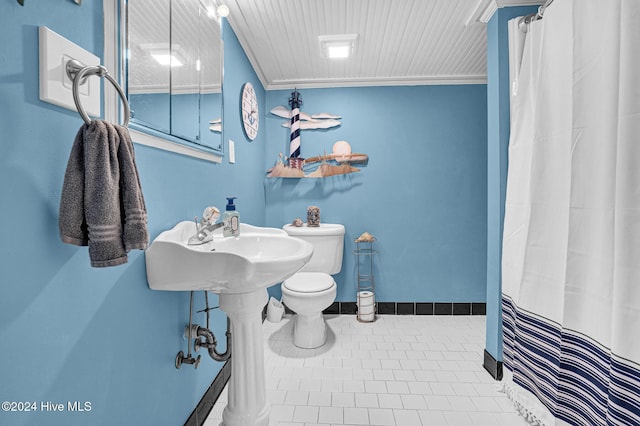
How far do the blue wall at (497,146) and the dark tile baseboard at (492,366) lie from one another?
0.03m

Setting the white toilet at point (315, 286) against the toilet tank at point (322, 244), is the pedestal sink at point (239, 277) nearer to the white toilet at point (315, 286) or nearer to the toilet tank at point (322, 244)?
the white toilet at point (315, 286)

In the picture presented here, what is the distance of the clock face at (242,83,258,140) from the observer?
7.43 ft

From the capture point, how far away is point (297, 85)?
292 cm

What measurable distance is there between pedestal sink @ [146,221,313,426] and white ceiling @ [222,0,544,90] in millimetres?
1260

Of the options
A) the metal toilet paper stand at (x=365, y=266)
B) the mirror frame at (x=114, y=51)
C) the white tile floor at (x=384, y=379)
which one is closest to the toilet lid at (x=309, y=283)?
the white tile floor at (x=384, y=379)

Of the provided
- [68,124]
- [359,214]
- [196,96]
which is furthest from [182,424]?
[359,214]

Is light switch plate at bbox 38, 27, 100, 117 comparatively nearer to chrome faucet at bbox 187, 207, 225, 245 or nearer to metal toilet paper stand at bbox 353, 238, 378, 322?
chrome faucet at bbox 187, 207, 225, 245

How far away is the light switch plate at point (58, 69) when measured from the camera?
693mm

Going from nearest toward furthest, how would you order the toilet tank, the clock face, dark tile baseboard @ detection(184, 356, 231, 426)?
1. dark tile baseboard @ detection(184, 356, 231, 426)
2. the clock face
3. the toilet tank

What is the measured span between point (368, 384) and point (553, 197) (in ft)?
4.37

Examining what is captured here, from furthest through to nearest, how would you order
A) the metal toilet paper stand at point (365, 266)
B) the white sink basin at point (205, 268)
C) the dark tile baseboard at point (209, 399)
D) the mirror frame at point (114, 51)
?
the metal toilet paper stand at point (365, 266)
the dark tile baseboard at point (209, 399)
the white sink basin at point (205, 268)
the mirror frame at point (114, 51)

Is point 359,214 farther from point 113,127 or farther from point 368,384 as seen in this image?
point 113,127

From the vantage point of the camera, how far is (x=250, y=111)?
2400mm

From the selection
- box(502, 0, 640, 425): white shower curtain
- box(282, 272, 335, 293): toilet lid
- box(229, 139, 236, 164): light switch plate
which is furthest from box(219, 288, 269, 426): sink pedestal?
box(502, 0, 640, 425): white shower curtain
